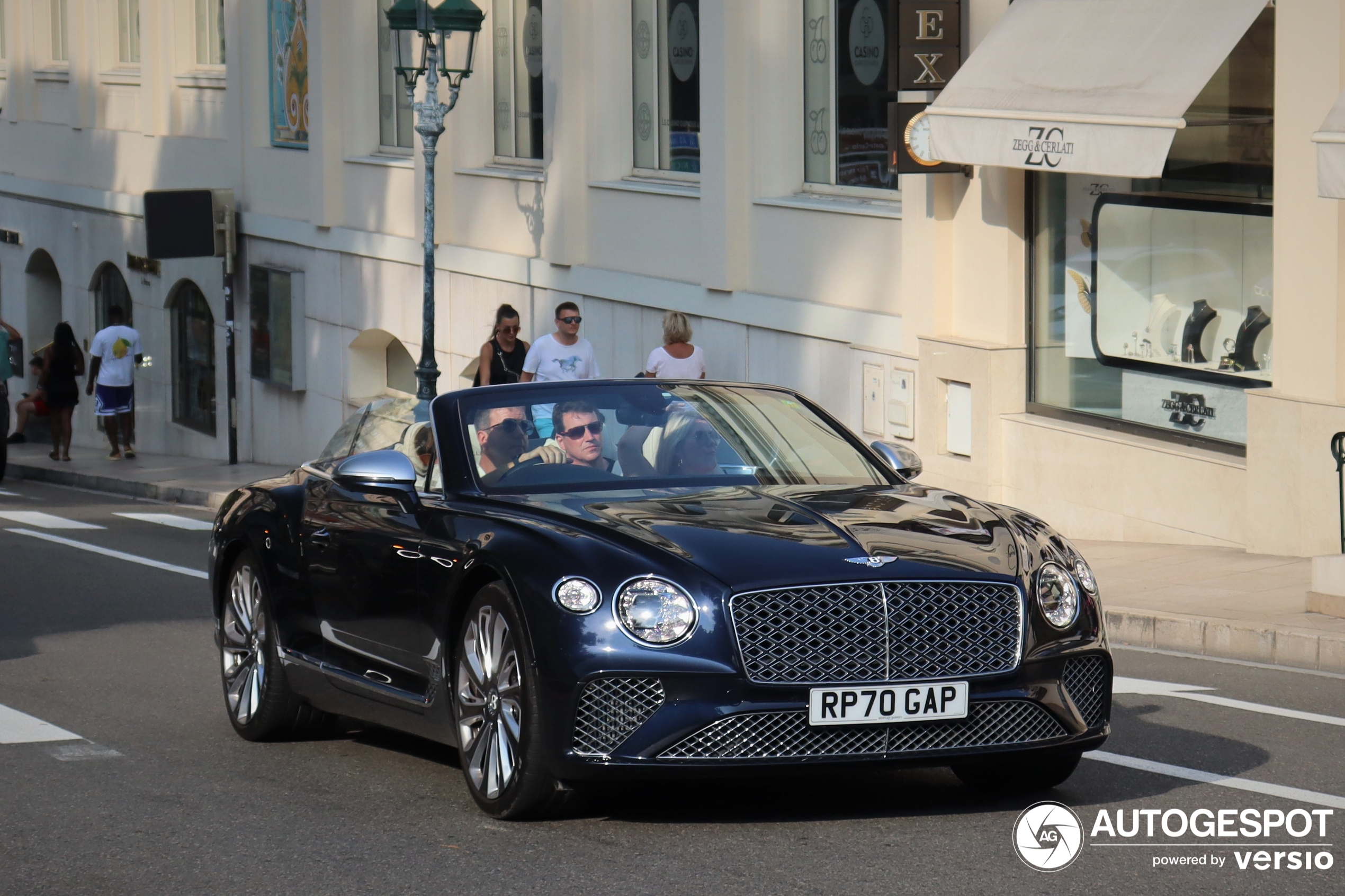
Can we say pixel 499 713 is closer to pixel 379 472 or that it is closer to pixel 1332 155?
pixel 379 472

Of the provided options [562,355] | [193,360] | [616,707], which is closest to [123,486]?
[193,360]

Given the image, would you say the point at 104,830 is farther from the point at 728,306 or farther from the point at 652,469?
the point at 728,306

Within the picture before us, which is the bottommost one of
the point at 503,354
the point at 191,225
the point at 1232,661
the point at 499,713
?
the point at 1232,661

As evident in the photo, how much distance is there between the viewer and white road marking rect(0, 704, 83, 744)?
8.25 metres

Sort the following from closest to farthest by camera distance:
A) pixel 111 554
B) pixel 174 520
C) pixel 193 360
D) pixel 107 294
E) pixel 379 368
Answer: pixel 111 554, pixel 174 520, pixel 379 368, pixel 193 360, pixel 107 294

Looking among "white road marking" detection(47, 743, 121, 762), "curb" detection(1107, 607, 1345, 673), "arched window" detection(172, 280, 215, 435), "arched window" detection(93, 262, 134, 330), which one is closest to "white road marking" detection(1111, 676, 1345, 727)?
"curb" detection(1107, 607, 1345, 673)

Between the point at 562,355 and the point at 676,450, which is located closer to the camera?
the point at 676,450

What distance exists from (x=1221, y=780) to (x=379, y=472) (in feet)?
9.81

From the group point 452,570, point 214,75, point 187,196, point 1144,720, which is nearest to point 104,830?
point 452,570

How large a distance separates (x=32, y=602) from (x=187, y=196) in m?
15.9

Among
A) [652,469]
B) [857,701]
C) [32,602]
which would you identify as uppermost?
[652,469]

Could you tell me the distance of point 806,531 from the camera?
645 cm

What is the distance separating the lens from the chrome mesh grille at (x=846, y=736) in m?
6.01

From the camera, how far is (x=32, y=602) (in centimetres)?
1346
